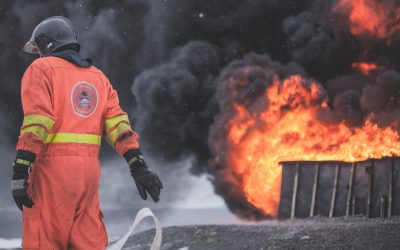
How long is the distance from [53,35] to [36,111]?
0.59 m

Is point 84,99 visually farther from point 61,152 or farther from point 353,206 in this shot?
point 353,206

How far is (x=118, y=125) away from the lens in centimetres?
453

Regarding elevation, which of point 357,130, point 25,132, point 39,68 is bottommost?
point 25,132

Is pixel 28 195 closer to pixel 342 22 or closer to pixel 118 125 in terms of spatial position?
pixel 118 125

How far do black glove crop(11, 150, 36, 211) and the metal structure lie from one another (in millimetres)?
13616

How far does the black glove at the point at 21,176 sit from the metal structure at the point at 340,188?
13616mm

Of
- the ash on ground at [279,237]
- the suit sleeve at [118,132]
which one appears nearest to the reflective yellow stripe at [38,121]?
the suit sleeve at [118,132]

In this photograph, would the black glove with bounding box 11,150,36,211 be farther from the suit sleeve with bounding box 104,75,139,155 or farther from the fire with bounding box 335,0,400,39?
the fire with bounding box 335,0,400,39

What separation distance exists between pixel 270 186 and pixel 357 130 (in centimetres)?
350

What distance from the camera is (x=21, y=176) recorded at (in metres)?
3.97

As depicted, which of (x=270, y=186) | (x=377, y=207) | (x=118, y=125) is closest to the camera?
(x=118, y=125)

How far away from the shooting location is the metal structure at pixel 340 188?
16.5m

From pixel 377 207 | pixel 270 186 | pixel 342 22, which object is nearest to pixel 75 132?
pixel 377 207

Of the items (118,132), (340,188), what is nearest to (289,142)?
(340,188)
